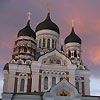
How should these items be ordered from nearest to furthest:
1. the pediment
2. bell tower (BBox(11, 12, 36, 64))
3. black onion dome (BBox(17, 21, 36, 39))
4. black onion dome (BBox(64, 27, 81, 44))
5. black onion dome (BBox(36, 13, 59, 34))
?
the pediment
bell tower (BBox(11, 12, 36, 64))
black onion dome (BBox(17, 21, 36, 39))
black onion dome (BBox(36, 13, 59, 34))
black onion dome (BBox(64, 27, 81, 44))

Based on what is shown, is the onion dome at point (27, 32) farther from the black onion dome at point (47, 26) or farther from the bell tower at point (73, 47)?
the bell tower at point (73, 47)

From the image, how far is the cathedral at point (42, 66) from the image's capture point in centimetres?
2705

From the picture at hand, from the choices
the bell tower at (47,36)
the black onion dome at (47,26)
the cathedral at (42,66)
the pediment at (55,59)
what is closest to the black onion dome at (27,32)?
the cathedral at (42,66)

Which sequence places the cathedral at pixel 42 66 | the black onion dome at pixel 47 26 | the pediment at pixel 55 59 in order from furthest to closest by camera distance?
the black onion dome at pixel 47 26
the pediment at pixel 55 59
the cathedral at pixel 42 66

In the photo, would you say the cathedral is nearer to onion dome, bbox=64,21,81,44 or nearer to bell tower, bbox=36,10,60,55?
bell tower, bbox=36,10,60,55

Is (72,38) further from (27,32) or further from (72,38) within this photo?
(27,32)

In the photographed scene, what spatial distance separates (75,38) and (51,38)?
182 inches

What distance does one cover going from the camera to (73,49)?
3459 cm

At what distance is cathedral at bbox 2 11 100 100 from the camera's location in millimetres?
27047

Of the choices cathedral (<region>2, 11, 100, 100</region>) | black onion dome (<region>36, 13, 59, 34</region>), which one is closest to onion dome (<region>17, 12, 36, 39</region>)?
cathedral (<region>2, 11, 100, 100</region>)

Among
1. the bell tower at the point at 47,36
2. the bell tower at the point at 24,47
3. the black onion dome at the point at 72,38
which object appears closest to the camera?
the bell tower at the point at 24,47

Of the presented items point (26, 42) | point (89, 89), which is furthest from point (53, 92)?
point (26, 42)

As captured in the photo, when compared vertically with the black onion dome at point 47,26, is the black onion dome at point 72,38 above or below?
below

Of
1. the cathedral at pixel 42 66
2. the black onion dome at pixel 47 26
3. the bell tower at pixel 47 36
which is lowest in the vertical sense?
the cathedral at pixel 42 66
